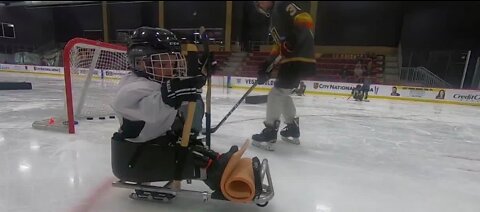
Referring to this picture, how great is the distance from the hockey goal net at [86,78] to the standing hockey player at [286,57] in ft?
3.38

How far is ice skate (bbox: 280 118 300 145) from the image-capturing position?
203 centimetres

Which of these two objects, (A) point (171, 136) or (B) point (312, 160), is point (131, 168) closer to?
(A) point (171, 136)

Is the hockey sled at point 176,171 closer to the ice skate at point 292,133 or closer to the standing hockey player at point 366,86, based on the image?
the ice skate at point 292,133

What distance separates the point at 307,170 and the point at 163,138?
0.82 metres

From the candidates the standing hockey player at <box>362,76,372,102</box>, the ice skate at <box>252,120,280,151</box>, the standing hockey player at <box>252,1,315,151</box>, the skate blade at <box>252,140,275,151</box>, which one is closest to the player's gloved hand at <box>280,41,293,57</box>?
the standing hockey player at <box>252,1,315,151</box>

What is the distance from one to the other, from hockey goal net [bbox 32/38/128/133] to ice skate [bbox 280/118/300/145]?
1.20 m

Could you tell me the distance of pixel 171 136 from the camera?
105 cm

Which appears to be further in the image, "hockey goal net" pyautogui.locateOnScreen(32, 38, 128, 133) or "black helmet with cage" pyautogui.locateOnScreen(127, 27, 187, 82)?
"hockey goal net" pyautogui.locateOnScreen(32, 38, 128, 133)

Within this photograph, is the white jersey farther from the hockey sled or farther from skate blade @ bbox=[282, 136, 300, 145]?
skate blade @ bbox=[282, 136, 300, 145]

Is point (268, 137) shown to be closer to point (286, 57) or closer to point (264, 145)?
point (264, 145)

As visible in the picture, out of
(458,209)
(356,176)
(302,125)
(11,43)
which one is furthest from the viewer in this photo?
(11,43)

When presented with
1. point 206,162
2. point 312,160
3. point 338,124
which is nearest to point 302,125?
point 338,124

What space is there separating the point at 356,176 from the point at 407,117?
2491mm

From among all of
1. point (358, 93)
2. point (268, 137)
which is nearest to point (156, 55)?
point (268, 137)
